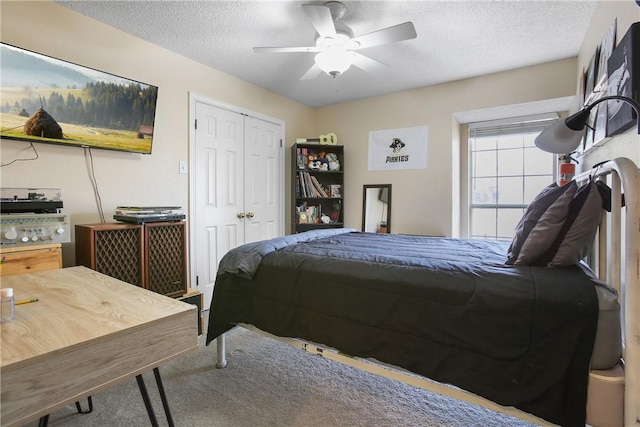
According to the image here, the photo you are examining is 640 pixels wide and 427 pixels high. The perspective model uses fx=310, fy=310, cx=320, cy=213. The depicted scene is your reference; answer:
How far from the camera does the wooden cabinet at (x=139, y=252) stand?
80.5 inches

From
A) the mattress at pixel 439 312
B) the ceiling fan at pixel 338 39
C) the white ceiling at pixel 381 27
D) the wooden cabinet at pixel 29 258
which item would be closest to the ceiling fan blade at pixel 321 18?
the ceiling fan at pixel 338 39

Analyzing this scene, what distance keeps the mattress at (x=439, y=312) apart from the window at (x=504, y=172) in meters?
2.12

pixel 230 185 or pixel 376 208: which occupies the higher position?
pixel 230 185

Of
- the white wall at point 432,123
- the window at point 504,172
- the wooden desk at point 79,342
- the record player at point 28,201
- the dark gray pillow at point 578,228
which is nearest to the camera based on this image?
the wooden desk at point 79,342

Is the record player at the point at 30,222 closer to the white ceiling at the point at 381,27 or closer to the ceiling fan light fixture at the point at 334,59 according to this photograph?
the white ceiling at the point at 381,27

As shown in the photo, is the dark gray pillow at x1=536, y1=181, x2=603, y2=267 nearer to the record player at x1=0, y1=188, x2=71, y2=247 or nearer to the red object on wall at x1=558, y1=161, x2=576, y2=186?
the red object on wall at x1=558, y1=161, x2=576, y2=186

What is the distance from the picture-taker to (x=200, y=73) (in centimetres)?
311

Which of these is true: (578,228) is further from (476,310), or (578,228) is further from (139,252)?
(139,252)

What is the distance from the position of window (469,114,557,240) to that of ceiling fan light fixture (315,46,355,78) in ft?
7.65

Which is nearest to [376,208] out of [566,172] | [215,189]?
[215,189]

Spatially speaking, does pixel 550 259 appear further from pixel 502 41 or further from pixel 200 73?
pixel 200 73

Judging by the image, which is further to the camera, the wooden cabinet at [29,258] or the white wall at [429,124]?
the white wall at [429,124]

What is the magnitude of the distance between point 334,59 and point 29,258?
7.27ft

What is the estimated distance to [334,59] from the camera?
2.24 m
